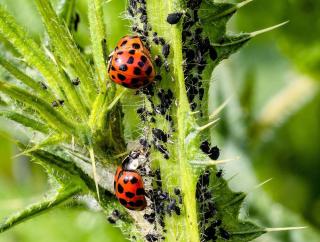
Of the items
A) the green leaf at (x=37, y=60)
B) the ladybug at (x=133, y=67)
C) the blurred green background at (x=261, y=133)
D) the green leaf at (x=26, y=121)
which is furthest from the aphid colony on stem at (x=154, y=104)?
the blurred green background at (x=261, y=133)

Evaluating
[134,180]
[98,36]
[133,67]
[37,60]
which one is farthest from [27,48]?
[134,180]

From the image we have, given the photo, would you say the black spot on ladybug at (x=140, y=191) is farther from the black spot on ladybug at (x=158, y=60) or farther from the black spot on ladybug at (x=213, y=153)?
the black spot on ladybug at (x=158, y=60)

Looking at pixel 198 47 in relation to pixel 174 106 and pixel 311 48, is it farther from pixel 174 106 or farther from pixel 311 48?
pixel 311 48

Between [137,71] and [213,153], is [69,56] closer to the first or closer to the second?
[137,71]

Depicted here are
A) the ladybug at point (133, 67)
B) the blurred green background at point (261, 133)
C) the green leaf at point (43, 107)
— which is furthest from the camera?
the blurred green background at point (261, 133)

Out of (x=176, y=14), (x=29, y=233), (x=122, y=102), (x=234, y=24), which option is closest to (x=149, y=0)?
(x=176, y=14)

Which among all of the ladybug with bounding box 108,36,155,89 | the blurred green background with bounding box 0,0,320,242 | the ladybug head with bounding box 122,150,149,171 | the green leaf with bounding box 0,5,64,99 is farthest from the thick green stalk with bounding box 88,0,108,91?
the blurred green background with bounding box 0,0,320,242

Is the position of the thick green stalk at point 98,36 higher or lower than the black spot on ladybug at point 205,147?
higher
